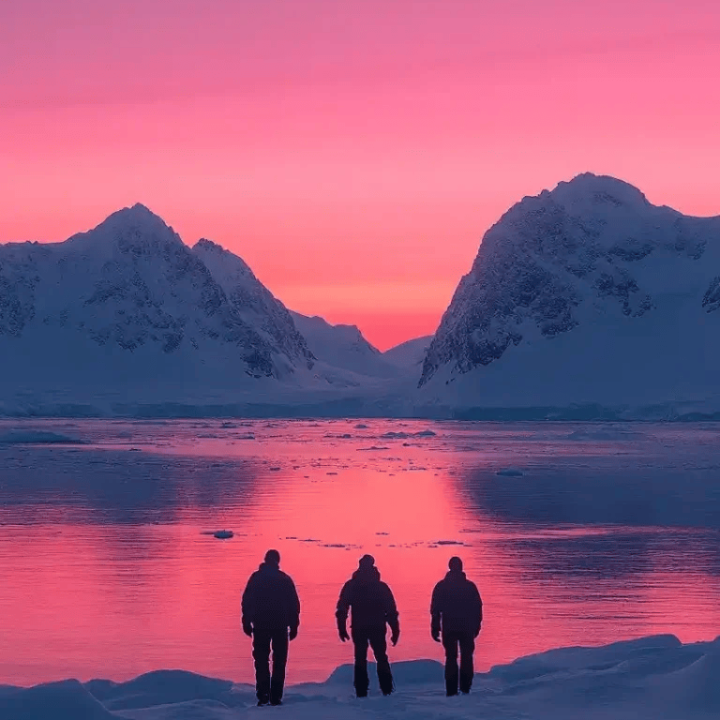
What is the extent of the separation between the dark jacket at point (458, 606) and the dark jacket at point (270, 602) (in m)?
1.45

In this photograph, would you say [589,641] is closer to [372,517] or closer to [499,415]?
[372,517]

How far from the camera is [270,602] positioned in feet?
45.6

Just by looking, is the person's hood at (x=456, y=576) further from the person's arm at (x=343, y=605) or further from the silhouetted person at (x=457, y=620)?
the person's arm at (x=343, y=605)

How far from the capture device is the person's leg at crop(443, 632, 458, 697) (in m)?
14.2

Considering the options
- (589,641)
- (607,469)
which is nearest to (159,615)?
(589,641)

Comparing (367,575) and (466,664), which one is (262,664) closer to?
(367,575)

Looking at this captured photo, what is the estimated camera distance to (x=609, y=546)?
28031 millimetres

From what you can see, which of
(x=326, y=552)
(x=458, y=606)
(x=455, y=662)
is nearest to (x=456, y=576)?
(x=458, y=606)

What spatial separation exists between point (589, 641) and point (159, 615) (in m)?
6.07

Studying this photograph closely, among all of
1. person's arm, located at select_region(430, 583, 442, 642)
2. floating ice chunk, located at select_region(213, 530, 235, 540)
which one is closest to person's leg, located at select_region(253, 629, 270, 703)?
person's arm, located at select_region(430, 583, 442, 642)

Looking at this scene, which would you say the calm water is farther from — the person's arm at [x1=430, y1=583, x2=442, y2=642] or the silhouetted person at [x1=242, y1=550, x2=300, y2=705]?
the person's arm at [x1=430, y1=583, x2=442, y2=642]

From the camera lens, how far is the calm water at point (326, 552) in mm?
18344

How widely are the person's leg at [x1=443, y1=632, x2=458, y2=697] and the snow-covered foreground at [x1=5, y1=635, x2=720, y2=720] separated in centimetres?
13

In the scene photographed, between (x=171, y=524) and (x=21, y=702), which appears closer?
(x=21, y=702)
